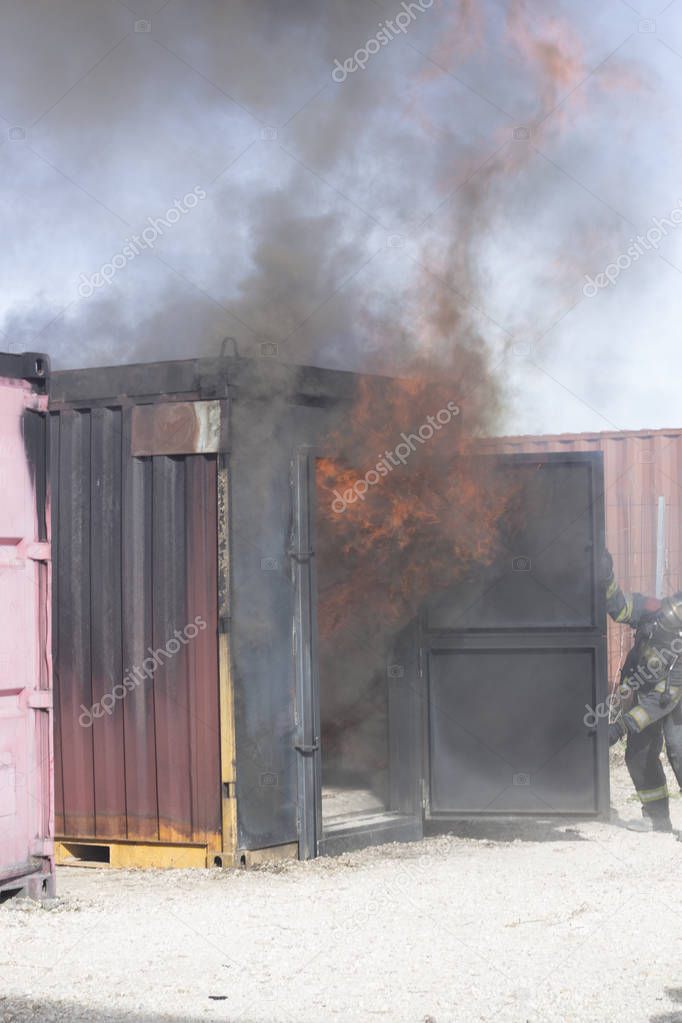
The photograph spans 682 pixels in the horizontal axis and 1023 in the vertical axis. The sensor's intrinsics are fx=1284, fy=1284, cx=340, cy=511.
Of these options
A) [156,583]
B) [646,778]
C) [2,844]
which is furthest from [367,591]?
[2,844]

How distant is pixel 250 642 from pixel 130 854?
1640 millimetres

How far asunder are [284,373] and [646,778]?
412 cm

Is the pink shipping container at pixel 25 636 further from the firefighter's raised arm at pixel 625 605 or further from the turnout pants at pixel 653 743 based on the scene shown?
the turnout pants at pixel 653 743

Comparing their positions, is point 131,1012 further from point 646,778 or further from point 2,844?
point 646,778

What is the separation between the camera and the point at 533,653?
900 cm

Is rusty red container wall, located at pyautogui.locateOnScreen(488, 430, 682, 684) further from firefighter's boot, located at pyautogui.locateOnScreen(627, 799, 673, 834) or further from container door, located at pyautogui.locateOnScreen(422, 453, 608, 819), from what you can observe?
container door, located at pyautogui.locateOnScreen(422, 453, 608, 819)

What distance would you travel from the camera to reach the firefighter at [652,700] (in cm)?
962


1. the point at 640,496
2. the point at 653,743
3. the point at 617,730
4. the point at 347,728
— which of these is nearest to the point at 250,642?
the point at 347,728

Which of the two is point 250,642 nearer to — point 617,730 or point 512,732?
point 512,732

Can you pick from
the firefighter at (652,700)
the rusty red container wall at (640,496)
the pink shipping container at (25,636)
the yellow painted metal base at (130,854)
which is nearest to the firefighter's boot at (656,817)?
the firefighter at (652,700)

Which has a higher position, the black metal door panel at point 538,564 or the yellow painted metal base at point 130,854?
the black metal door panel at point 538,564

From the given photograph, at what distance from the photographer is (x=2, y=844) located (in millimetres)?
6871

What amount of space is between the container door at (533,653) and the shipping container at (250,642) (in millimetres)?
14

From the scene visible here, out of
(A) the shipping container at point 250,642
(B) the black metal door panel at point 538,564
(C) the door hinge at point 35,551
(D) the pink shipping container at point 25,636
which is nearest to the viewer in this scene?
(D) the pink shipping container at point 25,636
